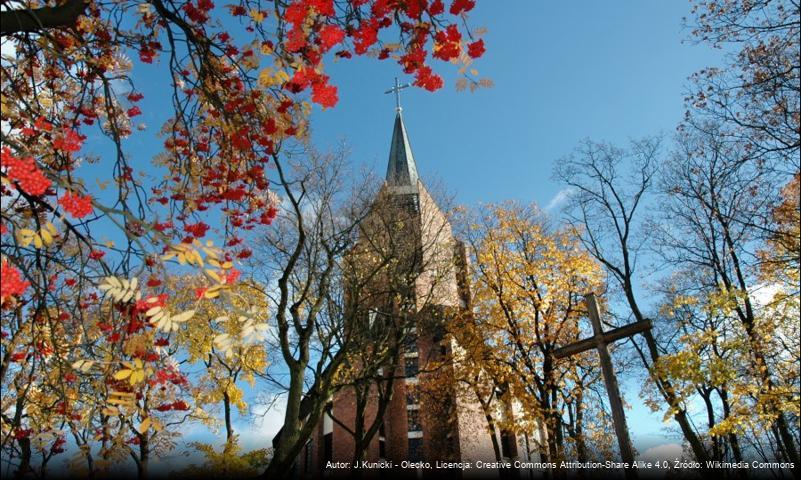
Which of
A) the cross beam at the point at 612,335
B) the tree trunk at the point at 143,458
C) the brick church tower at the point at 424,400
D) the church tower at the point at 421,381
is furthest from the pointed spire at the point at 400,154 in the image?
the cross beam at the point at 612,335

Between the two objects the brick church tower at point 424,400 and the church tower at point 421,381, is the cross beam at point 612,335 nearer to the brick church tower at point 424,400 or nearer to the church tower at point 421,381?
the church tower at point 421,381

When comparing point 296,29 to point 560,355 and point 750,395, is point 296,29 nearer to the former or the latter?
point 560,355

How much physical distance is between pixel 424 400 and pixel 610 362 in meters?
11.3

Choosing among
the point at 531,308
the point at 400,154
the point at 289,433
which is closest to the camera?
the point at 289,433

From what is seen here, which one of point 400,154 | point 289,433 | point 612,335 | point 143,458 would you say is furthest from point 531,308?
point 400,154

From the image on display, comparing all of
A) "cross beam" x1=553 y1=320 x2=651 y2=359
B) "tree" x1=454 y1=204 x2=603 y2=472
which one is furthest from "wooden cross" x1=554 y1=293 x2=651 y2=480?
"tree" x1=454 y1=204 x2=603 y2=472

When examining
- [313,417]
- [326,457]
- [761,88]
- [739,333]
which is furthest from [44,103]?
[326,457]

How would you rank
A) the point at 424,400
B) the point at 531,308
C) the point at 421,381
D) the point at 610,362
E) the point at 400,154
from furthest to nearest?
the point at 400,154
the point at 421,381
the point at 424,400
the point at 531,308
the point at 610,362

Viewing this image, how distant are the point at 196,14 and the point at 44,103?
75.4 inches

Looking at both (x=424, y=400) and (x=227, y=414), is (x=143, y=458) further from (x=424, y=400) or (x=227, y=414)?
(x=424, y=400)

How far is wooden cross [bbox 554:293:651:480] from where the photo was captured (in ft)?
28.4

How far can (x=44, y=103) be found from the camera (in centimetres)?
489

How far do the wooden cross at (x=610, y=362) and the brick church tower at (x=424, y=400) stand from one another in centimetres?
554

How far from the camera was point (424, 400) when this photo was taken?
19.5 meters
